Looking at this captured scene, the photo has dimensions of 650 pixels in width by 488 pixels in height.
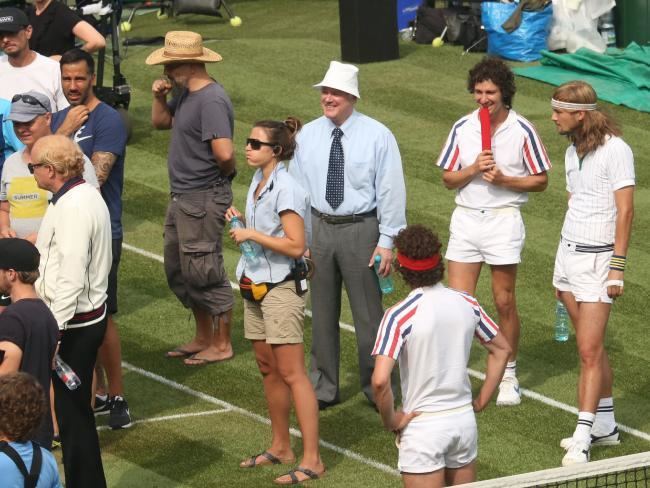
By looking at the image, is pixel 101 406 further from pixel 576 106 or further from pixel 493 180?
pixel 576 106

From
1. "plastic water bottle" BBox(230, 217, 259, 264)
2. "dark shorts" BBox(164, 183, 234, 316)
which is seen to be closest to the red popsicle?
"plastic water bottle" BBox(230, 217, 259, 264)

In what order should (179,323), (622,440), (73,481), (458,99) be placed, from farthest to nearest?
(458,99)
(179,323)
(622,440)
(73,481)

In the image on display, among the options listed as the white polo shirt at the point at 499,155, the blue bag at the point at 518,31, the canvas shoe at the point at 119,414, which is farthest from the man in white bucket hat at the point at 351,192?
the blue bag at the point at 518,31

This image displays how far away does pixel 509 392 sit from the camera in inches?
353

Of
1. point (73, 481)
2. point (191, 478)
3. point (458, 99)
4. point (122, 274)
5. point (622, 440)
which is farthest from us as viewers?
point (458, 99)

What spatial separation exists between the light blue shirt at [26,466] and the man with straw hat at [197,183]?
3.87m

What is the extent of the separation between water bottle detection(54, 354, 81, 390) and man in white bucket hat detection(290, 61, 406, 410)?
211 cm

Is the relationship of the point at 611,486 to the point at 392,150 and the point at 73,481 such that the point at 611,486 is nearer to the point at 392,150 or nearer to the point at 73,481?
the point at 392,150

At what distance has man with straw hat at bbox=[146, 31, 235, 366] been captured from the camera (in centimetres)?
909

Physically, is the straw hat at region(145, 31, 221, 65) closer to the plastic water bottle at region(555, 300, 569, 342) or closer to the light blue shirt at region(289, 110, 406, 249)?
the light blue shirt at region(289, 110, 406, 249)

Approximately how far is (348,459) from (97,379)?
6.51 feet

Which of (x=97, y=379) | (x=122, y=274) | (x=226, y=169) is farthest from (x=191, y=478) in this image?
(x=122, y=274)

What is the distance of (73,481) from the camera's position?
7.29 meters

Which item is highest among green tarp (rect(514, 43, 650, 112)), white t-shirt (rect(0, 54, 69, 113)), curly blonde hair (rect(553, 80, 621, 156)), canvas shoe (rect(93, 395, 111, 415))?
curly blonde hair (rect(553, 80, 621, 156))
